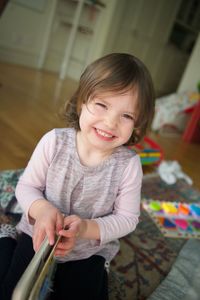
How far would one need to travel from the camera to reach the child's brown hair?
61cm

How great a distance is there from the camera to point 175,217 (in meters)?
1.30

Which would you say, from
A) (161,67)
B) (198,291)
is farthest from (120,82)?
(161,67)

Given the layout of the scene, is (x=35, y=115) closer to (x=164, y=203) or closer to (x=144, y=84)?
(x=164, y=203)

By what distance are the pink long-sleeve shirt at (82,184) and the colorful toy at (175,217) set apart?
0.55 meters

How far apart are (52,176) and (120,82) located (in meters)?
0.27

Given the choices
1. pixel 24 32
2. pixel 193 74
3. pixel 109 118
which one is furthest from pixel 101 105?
pixel 24 32

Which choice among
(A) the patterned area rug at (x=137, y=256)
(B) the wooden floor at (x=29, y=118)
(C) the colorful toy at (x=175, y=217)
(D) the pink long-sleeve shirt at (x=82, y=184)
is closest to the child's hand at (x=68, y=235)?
(D) the pink long-sleeve shirt at (x=82, y=184)

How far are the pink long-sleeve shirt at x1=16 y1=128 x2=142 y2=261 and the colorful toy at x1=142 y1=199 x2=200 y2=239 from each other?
0.55 meters

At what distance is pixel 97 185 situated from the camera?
0.71 metres

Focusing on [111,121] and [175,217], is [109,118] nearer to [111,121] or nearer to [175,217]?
[111,121]

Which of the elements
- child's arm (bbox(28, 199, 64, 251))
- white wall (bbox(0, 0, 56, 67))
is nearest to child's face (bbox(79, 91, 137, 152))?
child's arm (bbox(28, 199, 64, 251))

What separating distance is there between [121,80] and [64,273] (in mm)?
441

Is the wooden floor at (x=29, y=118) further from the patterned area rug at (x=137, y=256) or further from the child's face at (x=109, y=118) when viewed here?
the child's face at (x=109, y=118)

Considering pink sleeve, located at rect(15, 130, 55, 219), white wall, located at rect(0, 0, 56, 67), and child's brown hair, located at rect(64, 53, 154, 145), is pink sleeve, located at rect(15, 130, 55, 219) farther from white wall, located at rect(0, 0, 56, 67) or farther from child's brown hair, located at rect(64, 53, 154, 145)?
white wall, located at rect(0, 0, 56, 67)
